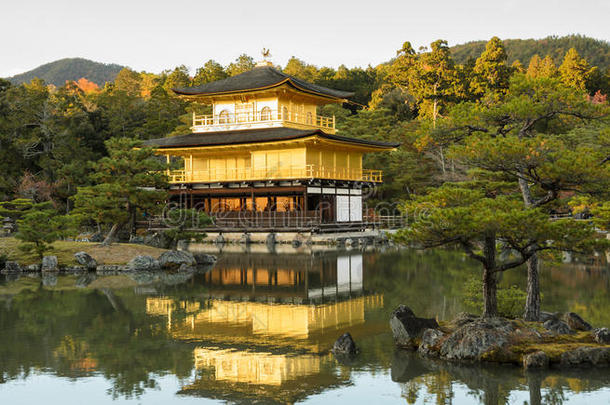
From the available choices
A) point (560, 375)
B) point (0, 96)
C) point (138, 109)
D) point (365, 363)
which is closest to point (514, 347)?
point (560, 375)

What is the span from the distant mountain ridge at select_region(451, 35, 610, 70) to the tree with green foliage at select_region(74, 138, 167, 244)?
7957 cm

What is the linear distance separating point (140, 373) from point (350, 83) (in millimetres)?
69951

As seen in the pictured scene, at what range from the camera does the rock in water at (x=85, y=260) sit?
22906 mm

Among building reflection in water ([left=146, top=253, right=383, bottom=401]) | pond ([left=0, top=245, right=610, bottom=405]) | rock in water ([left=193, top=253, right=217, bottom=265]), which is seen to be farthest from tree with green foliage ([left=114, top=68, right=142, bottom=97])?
building reflection in water ([left=146, top=253, right=383, bottom=401])

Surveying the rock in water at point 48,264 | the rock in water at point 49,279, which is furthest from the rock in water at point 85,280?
the rock in water at point 48,264

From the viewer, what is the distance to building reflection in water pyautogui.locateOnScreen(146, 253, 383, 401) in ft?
28.4

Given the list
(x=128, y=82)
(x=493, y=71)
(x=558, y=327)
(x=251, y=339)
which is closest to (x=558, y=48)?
(x=493, y=71)

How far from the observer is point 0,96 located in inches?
1779

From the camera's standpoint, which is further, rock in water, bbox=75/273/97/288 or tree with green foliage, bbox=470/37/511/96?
tree with green foliage, bbox=470/37/511/96

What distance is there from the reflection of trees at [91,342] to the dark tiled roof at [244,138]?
852 inches

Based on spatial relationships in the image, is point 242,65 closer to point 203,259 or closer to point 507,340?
point 203,259

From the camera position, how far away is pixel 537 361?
9.03 meters

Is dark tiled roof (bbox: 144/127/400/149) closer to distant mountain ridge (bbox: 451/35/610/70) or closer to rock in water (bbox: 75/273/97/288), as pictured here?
rock in water (bbox: 75/273/97/288)

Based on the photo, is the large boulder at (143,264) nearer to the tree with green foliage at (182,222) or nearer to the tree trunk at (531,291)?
the tree with green foliage at (182,222)
